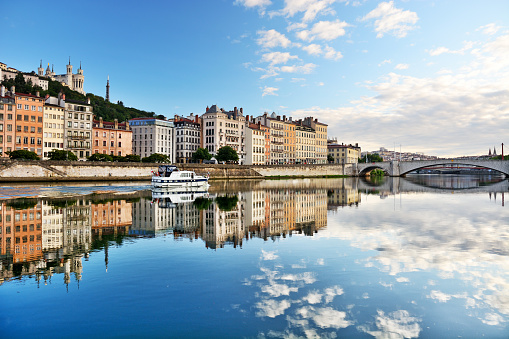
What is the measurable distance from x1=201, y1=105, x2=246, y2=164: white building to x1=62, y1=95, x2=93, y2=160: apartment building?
1345 inches

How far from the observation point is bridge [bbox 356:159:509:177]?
9881 cm

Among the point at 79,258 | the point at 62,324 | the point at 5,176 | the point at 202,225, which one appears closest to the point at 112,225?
the point at 202,225

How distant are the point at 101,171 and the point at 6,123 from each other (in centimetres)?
2250

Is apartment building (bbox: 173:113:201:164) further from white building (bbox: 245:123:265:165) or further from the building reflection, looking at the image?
the building reflection

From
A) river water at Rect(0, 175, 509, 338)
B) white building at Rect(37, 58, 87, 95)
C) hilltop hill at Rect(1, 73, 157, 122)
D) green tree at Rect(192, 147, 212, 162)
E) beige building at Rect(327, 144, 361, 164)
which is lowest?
river water at Rect(0, 175, 509, 338)

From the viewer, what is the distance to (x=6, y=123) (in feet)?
241

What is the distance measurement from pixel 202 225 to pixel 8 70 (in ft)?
532

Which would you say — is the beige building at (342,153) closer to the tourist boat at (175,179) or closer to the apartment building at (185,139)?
the apartment building at (185,139)

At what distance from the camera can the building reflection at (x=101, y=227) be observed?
12758mm

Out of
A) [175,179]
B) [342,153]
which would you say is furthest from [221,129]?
[342,153]

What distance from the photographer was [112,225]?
67.7 ft

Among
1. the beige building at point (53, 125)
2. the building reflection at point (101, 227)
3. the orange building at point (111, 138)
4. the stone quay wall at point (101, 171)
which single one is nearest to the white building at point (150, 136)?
the orange building at point (111, 138)

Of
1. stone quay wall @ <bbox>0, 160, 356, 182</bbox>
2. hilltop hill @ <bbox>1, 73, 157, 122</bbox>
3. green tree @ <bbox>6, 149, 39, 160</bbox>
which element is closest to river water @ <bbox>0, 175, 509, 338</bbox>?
stone quay wall @ <bbox>0, 160, 356, 182</bbox>

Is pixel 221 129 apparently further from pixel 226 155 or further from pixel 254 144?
pixel 226 155
